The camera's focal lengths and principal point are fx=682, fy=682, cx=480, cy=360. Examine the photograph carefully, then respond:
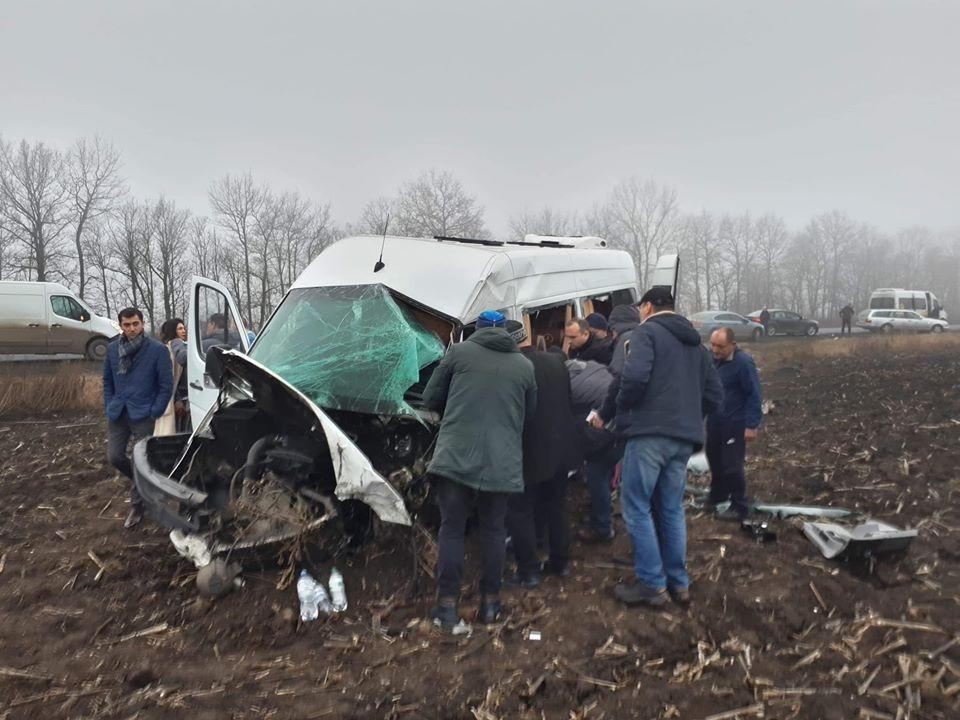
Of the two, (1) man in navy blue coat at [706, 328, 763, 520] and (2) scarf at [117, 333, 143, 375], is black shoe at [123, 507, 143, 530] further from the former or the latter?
(1) man in navy blue coat at [706, 328, 763, 520]

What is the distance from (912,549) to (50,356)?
21275 millimetres

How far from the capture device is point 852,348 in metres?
19.8

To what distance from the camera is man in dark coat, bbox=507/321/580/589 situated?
168 inches

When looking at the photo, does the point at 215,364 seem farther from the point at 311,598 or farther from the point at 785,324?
the point at 785,324

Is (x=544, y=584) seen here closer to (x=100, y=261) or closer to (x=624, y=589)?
(x=624, y=589)

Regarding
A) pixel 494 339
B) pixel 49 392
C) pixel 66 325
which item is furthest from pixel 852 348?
pixel 66 325

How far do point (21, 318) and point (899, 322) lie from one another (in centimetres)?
3868

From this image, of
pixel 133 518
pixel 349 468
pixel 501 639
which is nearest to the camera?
pixel 501 639

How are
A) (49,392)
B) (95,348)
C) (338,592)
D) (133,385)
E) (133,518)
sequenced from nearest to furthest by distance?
1. (338,592)
2. (133,518)
3. (133,385)
4. (49,392)
5. (95,348)

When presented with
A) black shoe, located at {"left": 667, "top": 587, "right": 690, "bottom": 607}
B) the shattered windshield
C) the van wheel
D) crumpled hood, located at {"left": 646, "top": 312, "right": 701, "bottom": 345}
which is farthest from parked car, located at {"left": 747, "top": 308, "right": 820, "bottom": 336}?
black shoe, located at {"left": 667, "top": 587, "right": 690, "bottom": 607}

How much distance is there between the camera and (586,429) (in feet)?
15.9

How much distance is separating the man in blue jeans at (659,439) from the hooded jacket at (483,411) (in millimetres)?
681

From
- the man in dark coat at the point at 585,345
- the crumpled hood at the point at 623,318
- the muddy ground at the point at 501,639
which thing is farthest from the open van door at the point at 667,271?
the muddy ground at the point at 501,639

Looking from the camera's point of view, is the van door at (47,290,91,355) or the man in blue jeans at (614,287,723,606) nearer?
the man in blue jeans at (614,287,723,606)
